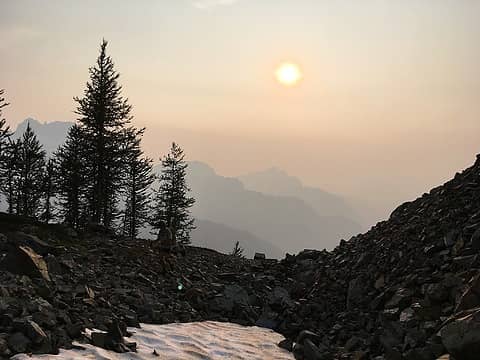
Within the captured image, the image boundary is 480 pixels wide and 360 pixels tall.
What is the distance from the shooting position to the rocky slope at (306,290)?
28.2ft

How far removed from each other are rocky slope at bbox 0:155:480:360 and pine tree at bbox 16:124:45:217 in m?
22.4

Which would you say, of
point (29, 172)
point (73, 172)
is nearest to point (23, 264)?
point (73, 172)

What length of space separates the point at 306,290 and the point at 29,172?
35.3m

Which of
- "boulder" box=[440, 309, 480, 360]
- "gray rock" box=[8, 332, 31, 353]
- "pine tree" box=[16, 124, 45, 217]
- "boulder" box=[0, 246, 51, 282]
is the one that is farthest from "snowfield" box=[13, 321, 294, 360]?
"pine tree" box=[16, 124, 45, 217]

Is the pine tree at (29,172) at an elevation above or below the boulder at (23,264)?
above

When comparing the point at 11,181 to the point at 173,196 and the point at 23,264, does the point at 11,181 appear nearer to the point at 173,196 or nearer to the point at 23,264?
the point at 173,196

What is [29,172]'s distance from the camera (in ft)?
140

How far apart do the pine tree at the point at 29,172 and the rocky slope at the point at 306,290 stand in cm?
2238

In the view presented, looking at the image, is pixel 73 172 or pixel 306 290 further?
pixel 73 172

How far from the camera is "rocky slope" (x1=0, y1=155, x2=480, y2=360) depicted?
8.59 m

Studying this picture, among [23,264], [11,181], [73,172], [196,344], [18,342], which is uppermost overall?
[73,172]

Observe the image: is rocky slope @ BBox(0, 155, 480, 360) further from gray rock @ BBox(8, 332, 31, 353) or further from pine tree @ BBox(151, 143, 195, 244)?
pine tree @ BBox(151, 143, 195, 244)

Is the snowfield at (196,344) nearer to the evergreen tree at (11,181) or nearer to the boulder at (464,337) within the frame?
the boulder at (464,337)

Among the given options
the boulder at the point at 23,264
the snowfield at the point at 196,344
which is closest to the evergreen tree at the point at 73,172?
the boulder at the point at 23,264
